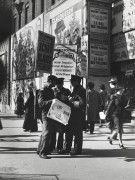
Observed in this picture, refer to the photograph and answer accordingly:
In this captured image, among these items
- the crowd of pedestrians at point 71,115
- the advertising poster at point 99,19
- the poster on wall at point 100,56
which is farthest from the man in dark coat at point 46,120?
the advertising poster at point 99,19

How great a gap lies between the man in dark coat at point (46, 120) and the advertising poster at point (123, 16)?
29.4 ft

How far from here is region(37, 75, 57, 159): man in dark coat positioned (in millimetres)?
6590

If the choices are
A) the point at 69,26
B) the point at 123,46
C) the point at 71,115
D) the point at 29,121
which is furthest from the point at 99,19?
the point at 71,115

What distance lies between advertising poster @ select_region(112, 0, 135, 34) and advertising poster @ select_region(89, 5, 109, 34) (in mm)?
390

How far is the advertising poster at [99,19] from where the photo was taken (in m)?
16.7

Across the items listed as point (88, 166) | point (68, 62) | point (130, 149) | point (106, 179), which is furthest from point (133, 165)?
point (68, 62)

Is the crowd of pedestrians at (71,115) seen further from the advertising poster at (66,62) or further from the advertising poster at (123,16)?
the advertising poster at (123,16)

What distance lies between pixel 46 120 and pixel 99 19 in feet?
36.1

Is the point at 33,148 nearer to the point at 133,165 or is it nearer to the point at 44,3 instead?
the point at 133,165

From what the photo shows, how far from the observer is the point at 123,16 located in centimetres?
1578

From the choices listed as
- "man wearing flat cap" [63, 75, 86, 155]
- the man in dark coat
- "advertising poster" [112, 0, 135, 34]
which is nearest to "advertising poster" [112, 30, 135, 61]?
"advertising poster" [112, 0, 135, 34]

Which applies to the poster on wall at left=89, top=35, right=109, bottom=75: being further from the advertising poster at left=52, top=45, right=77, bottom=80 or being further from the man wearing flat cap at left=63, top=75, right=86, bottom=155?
the man wearing flat cap at left=63, top=75, right=86, bottom=155

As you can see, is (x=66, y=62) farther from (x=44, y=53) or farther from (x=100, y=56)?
(x=100, y=56)

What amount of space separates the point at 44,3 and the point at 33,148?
1808 cm
